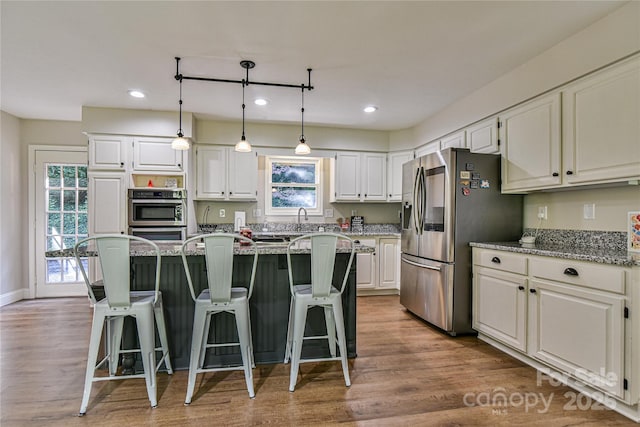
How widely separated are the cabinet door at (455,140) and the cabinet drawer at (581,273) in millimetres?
1704

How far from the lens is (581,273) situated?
1987 millimetres

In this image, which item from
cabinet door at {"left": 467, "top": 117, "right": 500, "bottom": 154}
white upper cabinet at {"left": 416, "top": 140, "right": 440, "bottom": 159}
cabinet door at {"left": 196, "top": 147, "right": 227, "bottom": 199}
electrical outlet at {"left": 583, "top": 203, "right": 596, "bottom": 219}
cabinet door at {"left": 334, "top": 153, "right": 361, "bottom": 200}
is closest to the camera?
electrical outlet at {"left": 583, "top": 203, "right": 596, "bottom": 219}

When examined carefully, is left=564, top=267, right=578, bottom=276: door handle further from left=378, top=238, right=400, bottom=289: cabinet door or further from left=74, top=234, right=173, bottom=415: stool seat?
left=74, top=234, right=173, bottom=415: stool seat

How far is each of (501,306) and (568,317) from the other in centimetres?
58

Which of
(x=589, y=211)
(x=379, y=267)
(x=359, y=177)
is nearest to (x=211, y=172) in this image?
(x=359, y=177)

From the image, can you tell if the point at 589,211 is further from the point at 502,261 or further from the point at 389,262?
the point at 389,262

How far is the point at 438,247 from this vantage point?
310cm

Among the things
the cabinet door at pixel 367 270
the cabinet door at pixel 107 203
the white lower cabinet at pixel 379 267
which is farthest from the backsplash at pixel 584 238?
the cabinet door at pixel 107 203

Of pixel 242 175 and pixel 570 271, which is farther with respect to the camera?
pixel 242 175

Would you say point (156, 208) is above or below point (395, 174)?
below

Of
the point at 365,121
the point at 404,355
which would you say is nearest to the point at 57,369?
the point at 404,355

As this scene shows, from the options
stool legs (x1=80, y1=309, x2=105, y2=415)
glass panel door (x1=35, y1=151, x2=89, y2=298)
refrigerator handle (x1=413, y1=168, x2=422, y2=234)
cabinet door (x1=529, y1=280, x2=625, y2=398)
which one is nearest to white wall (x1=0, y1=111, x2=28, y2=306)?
glass panel door (x1=35, y1=151, x2=89, y2=298)

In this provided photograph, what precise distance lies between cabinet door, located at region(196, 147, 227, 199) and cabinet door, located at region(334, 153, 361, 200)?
167 centimetres

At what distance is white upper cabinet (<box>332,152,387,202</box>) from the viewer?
15.6 ft
